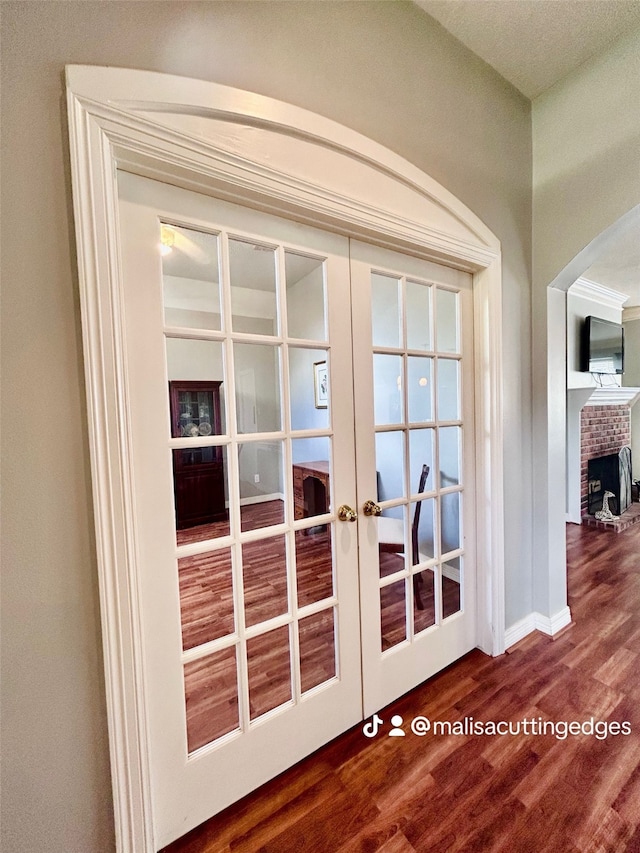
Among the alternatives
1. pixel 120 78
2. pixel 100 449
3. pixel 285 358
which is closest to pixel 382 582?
pixel 285 358

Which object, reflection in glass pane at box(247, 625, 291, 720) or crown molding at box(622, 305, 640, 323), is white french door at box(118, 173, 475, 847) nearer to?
reflection in glass pane at box(247, 625, 291, 720)

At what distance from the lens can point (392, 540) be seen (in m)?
1.64

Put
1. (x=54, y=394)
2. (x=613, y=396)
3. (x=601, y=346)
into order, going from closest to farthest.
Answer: (x=54, y=394) < (x=601, y=346) < (x=613, y=396)

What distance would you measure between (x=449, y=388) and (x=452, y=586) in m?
1.02

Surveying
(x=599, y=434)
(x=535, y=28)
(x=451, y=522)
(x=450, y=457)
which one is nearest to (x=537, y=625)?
(x=451, y=522)

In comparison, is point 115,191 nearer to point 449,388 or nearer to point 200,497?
point 200,497

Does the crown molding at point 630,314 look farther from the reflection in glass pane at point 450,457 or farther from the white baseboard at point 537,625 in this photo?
the reflection in glass pane at point 450,457

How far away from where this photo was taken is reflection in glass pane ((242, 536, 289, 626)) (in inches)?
50.9

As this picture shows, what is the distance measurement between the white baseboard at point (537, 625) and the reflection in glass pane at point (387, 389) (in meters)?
1.40

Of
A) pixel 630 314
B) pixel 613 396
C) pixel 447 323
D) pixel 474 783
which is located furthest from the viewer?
pixel 630 314

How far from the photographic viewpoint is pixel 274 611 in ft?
4.48

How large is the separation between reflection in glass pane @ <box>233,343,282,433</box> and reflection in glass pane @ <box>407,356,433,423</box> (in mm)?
636

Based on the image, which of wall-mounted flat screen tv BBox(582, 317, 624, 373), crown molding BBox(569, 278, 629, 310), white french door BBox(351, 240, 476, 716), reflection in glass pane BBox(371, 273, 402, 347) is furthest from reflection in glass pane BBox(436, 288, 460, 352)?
wall-mounted flat screen tv BBox(582, 317, 624, 373)

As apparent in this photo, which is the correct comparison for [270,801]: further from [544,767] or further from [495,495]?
[495,495]
